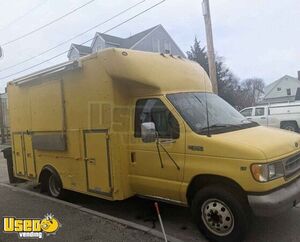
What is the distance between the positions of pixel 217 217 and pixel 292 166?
130 centimetres

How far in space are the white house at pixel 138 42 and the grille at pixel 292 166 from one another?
3433 centimetres

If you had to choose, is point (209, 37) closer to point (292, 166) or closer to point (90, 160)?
point (90, 160)

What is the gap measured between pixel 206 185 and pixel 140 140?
4.45ft

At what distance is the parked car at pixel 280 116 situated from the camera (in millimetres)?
18609

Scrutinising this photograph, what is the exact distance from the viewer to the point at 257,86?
80938mm

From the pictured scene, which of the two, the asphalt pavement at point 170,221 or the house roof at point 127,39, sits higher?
the house roof at point 127,39

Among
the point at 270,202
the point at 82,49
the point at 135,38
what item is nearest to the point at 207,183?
the point at 270,202

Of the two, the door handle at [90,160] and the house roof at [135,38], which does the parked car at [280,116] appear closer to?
the door handle at [90,160]

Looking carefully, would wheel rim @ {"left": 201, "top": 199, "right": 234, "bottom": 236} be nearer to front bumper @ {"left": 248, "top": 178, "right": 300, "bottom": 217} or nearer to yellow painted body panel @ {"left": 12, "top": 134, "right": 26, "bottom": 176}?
front bumper @ {"left": 248, "top": 178, "right": 300, "bottom": 217}

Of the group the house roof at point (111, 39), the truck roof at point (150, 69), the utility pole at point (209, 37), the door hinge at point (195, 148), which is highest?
the house roof at point (111, 39)

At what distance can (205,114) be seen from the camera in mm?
5668

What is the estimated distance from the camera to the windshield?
542cm

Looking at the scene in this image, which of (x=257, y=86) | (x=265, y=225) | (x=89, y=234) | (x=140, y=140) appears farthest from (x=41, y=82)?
(x=257, y=86)

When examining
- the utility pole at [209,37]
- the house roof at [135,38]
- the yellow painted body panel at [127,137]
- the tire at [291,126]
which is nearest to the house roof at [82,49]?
the house roof at [135,38]
